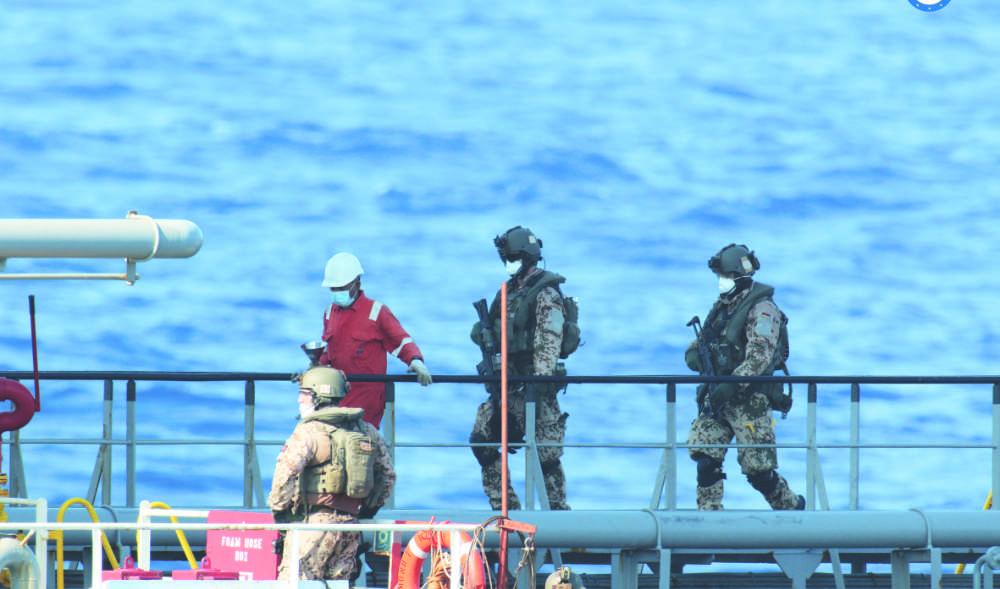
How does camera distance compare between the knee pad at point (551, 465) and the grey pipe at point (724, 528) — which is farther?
the knee pad at point (551, 465)

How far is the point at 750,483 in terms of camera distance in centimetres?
1636

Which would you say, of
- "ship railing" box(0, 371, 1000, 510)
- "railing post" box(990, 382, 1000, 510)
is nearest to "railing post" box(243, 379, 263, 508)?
→ "ship railing" box(0, 371, 1000, 510)

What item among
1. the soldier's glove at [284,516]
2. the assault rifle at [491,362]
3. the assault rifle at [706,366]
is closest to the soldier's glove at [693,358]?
the assault rifle at [706,366]

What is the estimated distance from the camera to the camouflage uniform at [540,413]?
15898 mm

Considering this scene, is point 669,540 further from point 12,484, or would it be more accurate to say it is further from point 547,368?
point 12,484

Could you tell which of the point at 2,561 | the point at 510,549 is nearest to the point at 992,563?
the point at 510,549

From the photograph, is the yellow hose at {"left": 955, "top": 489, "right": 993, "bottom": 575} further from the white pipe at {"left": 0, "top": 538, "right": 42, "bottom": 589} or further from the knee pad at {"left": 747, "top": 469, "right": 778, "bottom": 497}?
the white pipe at {"left": 0, "top": 538, "right": 42, "bottom": 589}

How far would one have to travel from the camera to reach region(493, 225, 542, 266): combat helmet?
16.2 metres

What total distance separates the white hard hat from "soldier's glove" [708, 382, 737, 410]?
3.61 m

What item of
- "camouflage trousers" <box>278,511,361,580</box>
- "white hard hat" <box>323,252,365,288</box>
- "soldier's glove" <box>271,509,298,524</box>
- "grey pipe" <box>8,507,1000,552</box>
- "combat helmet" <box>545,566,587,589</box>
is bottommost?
"combat helmet" <box>545,566,587,589</box>

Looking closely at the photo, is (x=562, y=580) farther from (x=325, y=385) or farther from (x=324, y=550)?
(x=325, y=385)

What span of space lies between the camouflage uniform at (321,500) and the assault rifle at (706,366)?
4.65m

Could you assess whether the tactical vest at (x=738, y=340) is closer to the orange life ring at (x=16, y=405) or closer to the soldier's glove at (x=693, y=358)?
the soldier's glove at (x=693, y=358)

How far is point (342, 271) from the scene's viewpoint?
51.0 feet
